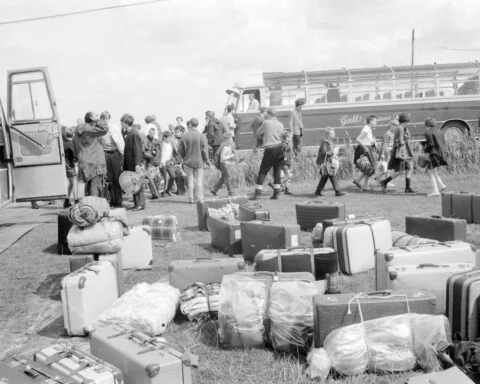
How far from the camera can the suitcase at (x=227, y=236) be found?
8500 millimetres

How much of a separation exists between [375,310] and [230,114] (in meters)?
16.4

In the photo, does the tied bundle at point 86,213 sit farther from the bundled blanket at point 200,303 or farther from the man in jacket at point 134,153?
the man in jacket at point 134,153

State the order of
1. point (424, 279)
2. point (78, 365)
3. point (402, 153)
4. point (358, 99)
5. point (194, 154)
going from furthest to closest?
point (358, 99)
point (402, 153)
point (194, 154)
point (424, 279)
point (78, 365)

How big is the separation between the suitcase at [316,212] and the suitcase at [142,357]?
5.53 m

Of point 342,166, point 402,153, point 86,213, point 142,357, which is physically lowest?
point 142,357

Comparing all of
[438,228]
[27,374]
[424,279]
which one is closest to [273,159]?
[438,228]

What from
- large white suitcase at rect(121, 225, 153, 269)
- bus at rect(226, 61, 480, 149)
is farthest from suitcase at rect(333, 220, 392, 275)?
bus at rect(226, 61, 480, 149)

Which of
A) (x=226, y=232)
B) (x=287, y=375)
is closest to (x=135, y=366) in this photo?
(x=287, y=375)

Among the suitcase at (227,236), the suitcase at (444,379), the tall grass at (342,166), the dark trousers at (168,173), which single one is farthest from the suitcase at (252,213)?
the tall grass at (342,166)

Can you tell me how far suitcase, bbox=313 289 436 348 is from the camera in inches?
177

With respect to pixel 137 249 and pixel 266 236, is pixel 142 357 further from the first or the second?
pixel 266 236

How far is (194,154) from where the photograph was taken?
13.8 metres

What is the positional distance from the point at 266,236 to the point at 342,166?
10141 mm

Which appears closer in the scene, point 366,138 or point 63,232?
point 63,232
